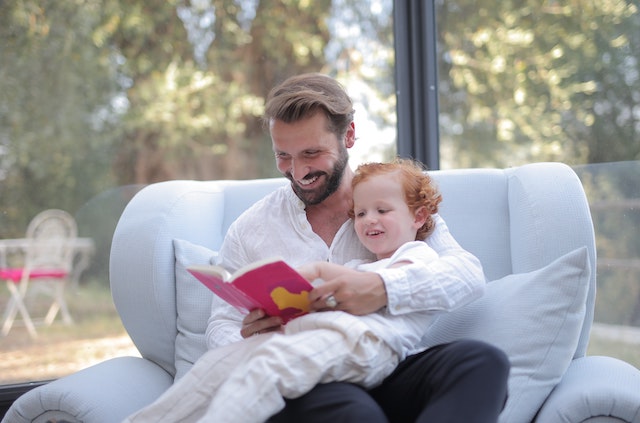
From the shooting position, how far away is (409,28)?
9.73 ft

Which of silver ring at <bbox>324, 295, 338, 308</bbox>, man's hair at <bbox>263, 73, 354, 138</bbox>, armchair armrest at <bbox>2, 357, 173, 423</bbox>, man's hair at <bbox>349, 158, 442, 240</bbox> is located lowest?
armchair armrest at <bbox>2, 357, 173, 423</bbox>

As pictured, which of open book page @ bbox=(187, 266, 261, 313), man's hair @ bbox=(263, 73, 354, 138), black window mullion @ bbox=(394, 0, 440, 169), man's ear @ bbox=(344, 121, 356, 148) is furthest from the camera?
black window mullion @ bbox=(394, 0, 440, 169)

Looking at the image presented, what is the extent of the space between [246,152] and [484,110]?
105 centimetres

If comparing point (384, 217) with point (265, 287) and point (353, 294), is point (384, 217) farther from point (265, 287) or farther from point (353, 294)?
point (265, 287)

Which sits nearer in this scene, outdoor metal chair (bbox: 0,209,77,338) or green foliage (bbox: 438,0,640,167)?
green foliage (bbox: 438,0,640,167)

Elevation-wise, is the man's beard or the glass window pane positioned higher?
the glass window pane

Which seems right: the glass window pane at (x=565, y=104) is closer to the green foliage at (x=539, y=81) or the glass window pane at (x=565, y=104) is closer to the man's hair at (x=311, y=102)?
the green foliage at (x=539, y=81)

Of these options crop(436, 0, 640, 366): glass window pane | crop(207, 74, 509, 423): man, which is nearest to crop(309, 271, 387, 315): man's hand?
crop(207, 74, 509, 423): man

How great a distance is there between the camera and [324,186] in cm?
193

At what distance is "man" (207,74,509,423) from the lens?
1427 mm

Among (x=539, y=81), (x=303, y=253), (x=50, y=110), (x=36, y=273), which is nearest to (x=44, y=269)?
(x=36, y=273)

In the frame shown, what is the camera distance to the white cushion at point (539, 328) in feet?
5.54

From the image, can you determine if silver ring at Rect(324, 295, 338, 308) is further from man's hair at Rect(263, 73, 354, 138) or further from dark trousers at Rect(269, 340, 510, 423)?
man's hair at Rect(263, 73, 354, 138)

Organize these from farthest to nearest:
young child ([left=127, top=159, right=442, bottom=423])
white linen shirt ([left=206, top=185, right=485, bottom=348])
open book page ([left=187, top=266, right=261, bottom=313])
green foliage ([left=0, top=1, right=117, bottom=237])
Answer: green foliage ([left=0, top=1, right=117, bottom=237]), white linen shirt ([left=206, top=185, right=485, bottom=348]), open book page ([left=187, top=266, right=261, bottom=313]), young child ([left=127, top=159, right=442, bottom=423])
